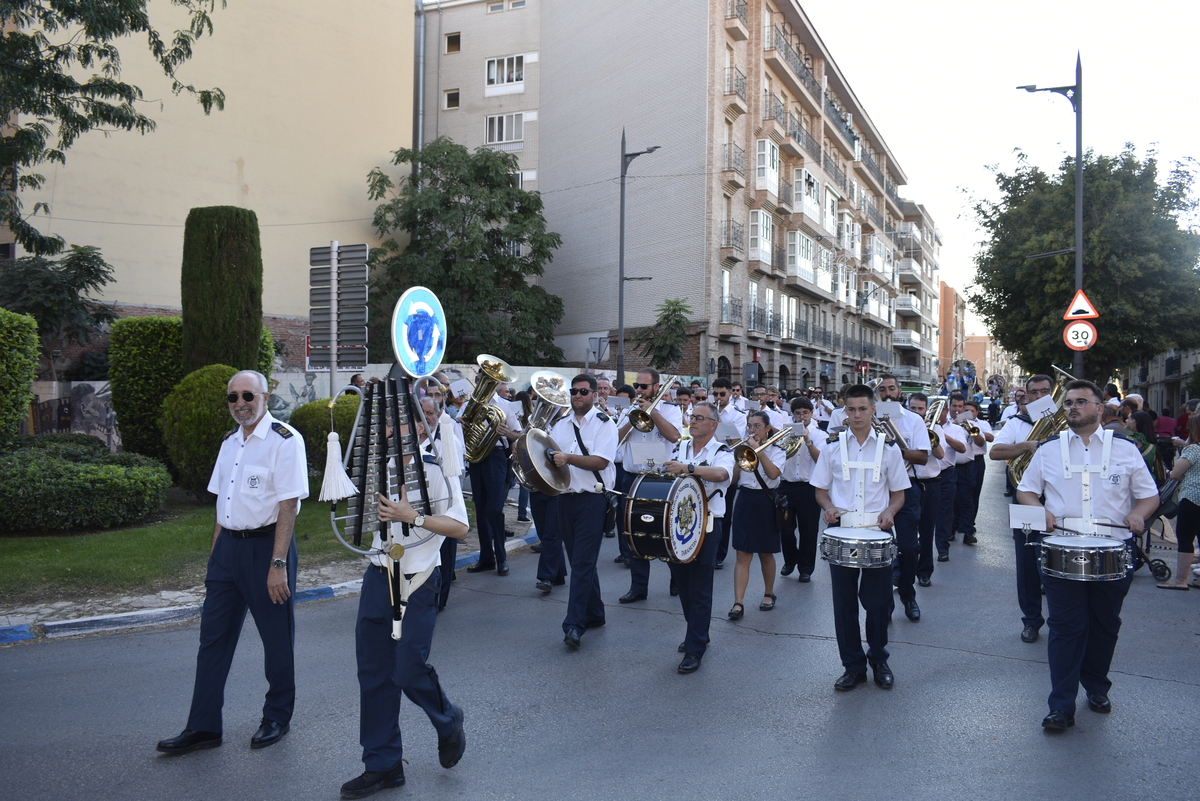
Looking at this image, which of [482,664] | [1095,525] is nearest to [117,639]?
[482,664]

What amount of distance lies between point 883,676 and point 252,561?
3.97m

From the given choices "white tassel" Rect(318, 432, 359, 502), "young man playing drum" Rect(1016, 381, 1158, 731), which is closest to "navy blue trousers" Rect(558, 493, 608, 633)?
"white tassel" Rect(318, 432, 359, 502)

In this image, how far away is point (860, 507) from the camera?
5820 mm

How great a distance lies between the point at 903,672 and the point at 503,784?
124 inches

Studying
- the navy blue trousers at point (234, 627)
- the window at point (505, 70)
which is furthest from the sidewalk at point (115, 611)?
the window at point (505, 70)

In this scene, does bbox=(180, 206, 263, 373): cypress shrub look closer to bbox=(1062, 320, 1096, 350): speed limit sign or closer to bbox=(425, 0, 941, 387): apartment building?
bbox=(1062, 320, 1096, 350): speed limit sign

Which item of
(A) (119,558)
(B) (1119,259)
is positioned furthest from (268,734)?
(B) (1119,259)

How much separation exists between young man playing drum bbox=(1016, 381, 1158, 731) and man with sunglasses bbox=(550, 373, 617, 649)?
10.1 feet

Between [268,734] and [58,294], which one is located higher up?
[58,294]

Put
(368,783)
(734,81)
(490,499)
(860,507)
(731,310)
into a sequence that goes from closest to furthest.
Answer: (368,783), (860,507), (490,499), (734,81), (731,310)

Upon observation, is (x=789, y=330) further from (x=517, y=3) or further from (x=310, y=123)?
(x=310, y=123)

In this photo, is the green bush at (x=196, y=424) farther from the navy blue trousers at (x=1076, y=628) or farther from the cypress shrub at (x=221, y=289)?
the navy blue trousers at (x=1076, y=628)

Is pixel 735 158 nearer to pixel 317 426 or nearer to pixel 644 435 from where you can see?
pixel 317 426

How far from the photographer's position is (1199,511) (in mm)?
8477
